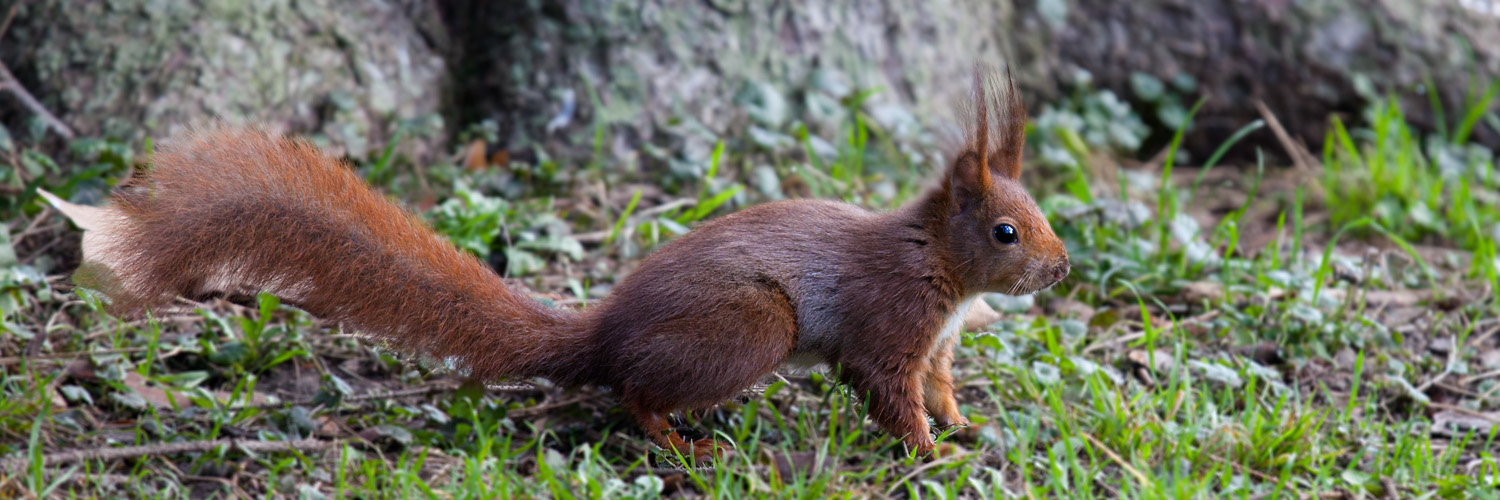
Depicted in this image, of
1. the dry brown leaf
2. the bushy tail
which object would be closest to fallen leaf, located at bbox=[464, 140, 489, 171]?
the bushy tail

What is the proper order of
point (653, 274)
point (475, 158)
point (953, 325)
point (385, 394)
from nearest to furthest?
point (653, 274), point (953, 325), point (385, 394), point (475, 158)

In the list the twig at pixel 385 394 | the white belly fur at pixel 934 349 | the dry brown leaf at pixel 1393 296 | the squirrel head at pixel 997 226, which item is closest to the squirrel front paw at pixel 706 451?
the white belly fur at pixel 934 349

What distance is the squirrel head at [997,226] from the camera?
8.08 feet

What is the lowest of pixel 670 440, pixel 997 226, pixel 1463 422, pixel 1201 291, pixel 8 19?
pixel 1463 422

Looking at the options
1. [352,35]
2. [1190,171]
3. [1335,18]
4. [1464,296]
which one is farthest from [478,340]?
[1335,18]

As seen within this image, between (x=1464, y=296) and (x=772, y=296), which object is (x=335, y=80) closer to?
(x=772, y=296)

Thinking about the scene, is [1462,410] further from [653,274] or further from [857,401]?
[653,274]

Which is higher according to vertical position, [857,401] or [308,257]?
[308,257]

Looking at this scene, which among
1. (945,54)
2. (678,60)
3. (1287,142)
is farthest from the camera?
(1287,142)

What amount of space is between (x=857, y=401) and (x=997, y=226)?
448 mm

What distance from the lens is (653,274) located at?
8.02ft

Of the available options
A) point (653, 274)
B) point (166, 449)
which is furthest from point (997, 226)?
point (166, 449)

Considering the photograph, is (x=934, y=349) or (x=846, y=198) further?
(x=846, y=198)

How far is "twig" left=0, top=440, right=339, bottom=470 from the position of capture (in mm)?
2549
